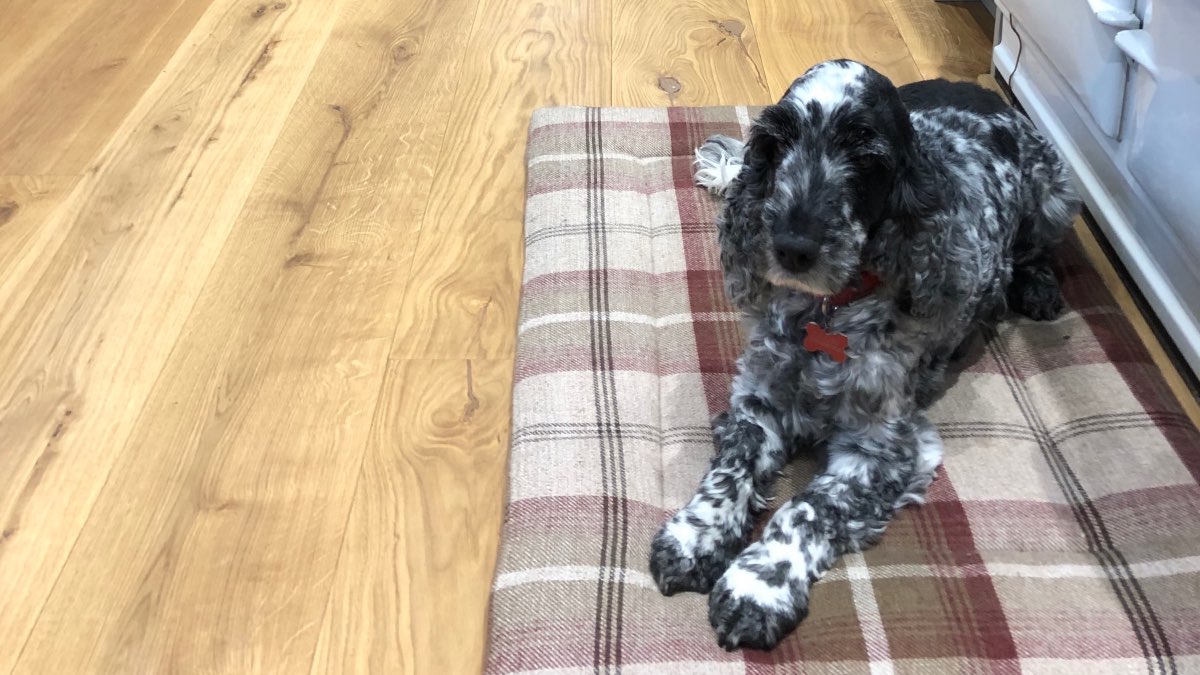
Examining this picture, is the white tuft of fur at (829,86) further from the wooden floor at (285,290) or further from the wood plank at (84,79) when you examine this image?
the wood plank at (84,79)

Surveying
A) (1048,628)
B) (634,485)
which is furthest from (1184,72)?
(634,485)

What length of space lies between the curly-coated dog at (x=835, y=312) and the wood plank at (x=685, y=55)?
1.35 m

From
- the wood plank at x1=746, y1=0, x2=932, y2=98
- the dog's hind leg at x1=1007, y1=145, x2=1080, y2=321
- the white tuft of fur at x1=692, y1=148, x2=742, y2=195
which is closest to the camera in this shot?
the dog's hind leg at x1=1007, y1=145, x2=1080, y2=321

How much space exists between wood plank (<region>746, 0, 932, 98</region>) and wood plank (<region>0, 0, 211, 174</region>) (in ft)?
7.70

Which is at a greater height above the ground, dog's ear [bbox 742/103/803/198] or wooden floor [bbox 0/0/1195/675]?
dog's ear [bbox 742/103/803/198]

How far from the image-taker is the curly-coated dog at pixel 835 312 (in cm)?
176

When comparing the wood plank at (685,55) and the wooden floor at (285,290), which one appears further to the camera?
the wood plank at (685,55)

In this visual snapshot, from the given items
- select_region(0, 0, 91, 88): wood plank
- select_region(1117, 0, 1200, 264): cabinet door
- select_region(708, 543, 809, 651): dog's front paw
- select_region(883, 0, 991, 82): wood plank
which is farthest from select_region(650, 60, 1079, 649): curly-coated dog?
select_region(0, 0, 91, 88): wood plank

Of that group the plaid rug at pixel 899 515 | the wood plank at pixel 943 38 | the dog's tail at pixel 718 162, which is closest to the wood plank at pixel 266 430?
the plaid rug at pixel 899 515

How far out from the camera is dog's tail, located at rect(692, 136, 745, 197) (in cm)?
297

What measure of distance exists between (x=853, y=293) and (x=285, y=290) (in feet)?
5.27

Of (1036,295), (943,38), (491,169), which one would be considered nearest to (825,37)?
(943,38)

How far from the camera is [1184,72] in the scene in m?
2.25

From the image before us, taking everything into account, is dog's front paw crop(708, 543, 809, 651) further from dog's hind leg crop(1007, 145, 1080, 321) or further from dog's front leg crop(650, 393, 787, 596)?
dog's hind leg crop(1007, 145, 1080, 321)
